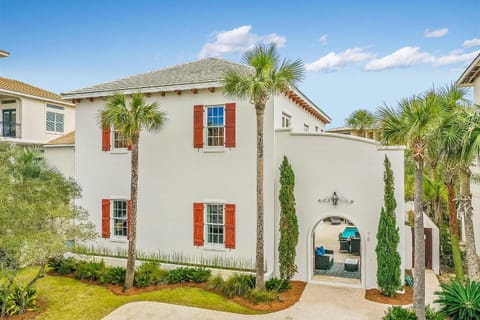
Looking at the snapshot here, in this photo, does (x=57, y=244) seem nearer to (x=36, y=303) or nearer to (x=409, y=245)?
(x=36, y=303)

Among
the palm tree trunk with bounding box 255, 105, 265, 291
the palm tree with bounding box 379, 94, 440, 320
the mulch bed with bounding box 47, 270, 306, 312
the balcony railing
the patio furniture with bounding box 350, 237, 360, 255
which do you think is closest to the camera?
the palm tree with bounding box 379, 94, 440, 320

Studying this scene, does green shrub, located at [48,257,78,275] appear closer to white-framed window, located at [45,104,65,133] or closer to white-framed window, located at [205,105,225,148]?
white-framed window, located at [205,105,225,148]

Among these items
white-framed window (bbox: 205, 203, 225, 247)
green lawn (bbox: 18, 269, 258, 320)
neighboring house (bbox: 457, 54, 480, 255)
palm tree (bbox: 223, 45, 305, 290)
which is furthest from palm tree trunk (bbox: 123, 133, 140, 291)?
neighboring house (bbox: 457, 54, 480, 255)

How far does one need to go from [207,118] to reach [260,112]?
3913mm

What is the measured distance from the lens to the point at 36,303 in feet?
38.4

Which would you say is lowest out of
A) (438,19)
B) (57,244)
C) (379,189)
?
(57,244)

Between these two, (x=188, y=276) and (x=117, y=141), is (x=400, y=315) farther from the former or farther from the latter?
(x=117, y=141)

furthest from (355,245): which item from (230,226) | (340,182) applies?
(230,226)

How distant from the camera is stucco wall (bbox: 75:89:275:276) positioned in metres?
14.0

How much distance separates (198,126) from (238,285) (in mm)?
7002

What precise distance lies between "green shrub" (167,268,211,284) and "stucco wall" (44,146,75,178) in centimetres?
845

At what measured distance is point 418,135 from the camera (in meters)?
8.45

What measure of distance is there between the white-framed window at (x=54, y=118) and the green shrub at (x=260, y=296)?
2381cm

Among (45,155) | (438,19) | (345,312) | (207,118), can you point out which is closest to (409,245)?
(345,312)
